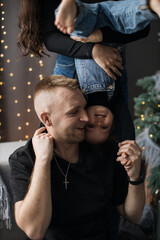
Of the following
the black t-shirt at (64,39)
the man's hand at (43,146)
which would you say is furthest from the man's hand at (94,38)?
the man's hand at (43,146)

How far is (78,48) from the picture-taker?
0.81m

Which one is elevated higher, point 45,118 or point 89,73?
point 89,73

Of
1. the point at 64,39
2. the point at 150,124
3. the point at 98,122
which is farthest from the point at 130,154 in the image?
the point at 150,124

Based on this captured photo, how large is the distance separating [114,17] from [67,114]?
26 cm

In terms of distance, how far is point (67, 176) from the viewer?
938mm

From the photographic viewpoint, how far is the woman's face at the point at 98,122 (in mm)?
893

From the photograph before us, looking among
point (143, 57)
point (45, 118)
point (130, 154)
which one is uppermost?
point (143, 57)

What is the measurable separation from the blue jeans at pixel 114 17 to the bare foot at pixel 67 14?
21 mm

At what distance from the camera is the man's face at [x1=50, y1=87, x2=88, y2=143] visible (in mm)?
853

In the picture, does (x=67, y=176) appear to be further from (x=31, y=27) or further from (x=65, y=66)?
(x=31, y=27)

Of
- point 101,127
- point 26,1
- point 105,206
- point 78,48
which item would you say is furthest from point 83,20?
point 105,206

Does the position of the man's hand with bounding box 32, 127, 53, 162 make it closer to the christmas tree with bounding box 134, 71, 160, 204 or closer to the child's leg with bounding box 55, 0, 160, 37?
the child's leg with bounding box 55, 0, 160, 37

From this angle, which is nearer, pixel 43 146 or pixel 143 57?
pixel 43 146

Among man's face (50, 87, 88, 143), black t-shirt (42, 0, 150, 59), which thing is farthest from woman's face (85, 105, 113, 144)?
black t-shirt (42, 0, 150, 59)
